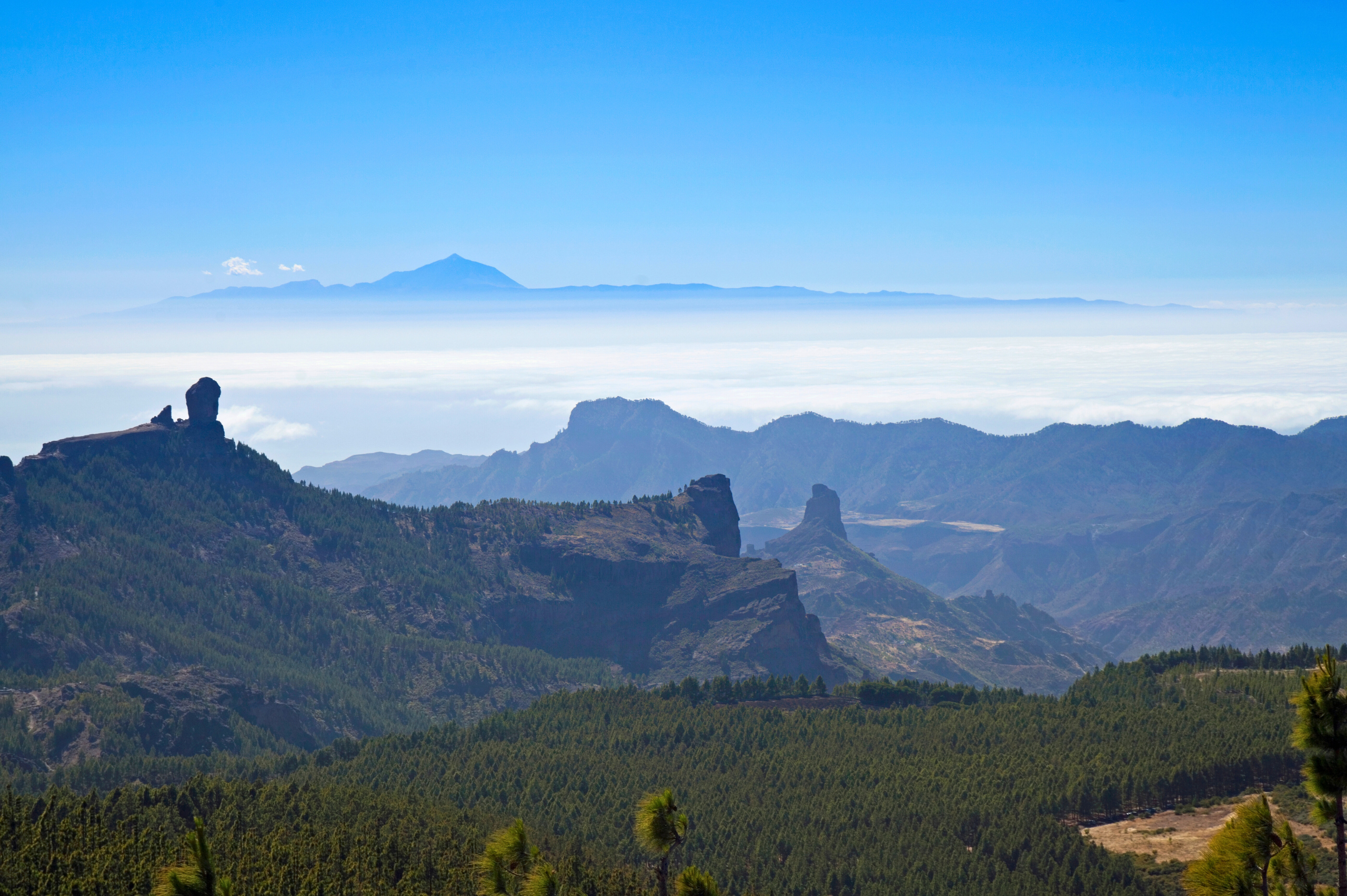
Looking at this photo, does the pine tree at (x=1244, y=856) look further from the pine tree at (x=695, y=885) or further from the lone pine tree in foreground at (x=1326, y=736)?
the pine tree at (x=695, y=885)

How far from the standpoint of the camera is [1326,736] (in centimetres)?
4684

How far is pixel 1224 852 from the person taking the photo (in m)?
50.8

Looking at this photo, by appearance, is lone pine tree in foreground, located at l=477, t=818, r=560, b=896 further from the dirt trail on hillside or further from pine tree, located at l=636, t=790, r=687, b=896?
A: the dirt trail on hillside

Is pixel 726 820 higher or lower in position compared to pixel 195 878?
lower

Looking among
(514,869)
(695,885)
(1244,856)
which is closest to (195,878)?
(514,869)

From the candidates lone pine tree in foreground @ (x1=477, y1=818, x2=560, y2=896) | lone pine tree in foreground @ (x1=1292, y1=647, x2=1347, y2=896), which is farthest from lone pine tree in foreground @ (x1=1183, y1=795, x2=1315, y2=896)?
lone pine tree in foreground @ (x1=477, y1=818, x2=560, y2=896)

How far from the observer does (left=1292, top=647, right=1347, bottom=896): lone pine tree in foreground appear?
46.3 meters

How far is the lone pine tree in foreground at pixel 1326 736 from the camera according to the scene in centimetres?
4628

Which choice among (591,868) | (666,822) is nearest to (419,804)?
(591,868)

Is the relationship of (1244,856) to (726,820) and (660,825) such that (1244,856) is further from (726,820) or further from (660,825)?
(726,820)

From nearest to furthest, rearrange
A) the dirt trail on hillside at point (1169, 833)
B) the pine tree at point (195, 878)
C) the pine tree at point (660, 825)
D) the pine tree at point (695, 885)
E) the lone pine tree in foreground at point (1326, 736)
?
the lone pine tree in foreground at point (1326, 736) → the pine tree at point (195, 878) → the pine tree at point (695, 885) → the pine tree at point (660, 825) → the dirt trail on hillside at point (1169, 833)

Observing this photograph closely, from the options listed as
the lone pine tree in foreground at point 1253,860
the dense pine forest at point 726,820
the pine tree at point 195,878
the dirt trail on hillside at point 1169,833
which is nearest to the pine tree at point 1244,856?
the lone pine tree in foreground at point 1253,860

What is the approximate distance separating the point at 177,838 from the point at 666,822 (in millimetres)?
94423

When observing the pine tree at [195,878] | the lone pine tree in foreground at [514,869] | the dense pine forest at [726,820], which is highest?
the pine tree at [195,878]
